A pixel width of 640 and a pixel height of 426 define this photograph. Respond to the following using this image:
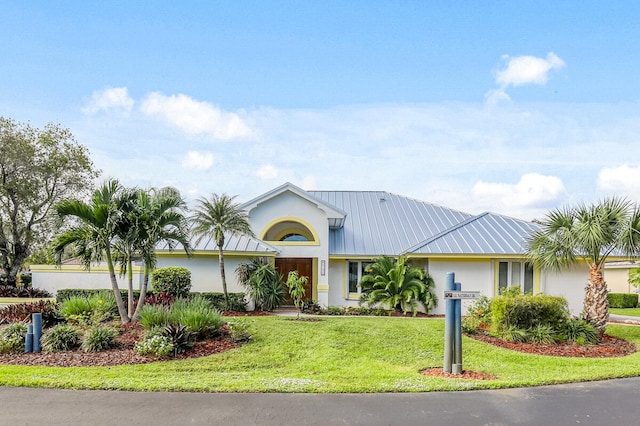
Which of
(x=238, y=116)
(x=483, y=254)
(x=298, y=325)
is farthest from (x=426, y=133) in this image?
(x=298, y=325)

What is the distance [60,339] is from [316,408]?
6.86 metres

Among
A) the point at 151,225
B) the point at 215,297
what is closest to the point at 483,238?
the point at 215,297

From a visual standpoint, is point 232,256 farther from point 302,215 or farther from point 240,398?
point 240,398

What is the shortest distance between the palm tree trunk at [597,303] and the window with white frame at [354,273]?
8686 millimetres

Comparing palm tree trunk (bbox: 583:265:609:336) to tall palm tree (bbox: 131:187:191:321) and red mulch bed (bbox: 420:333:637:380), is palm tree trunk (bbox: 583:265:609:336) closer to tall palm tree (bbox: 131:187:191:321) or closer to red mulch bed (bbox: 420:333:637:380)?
red mulch bed (bbox: 420:333:637:380)

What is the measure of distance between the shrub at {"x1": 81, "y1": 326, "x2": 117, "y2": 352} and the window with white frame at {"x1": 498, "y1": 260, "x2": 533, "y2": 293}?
47.0 feet

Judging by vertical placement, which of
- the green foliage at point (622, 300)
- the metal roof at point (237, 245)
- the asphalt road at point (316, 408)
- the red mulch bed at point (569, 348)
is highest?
the metal roof at point (237, 245)

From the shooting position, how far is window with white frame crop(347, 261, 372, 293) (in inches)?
779

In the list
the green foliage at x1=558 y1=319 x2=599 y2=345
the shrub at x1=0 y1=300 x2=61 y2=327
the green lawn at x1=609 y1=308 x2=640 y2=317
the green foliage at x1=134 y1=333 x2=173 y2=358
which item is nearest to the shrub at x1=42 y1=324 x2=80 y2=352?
the green foliage at x1=134 y1=333 x2=173 y2=358

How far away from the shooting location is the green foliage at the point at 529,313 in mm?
12766

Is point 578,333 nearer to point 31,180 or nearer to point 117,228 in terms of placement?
point 117,228

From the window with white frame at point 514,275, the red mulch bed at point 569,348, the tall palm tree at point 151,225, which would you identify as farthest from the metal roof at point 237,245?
the window with white frame at point 514,275

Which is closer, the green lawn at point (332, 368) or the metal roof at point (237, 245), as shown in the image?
the green lawn at point (332, 368)

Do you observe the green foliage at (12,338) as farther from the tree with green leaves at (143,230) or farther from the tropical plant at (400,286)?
the tropical plant at (400,286)
